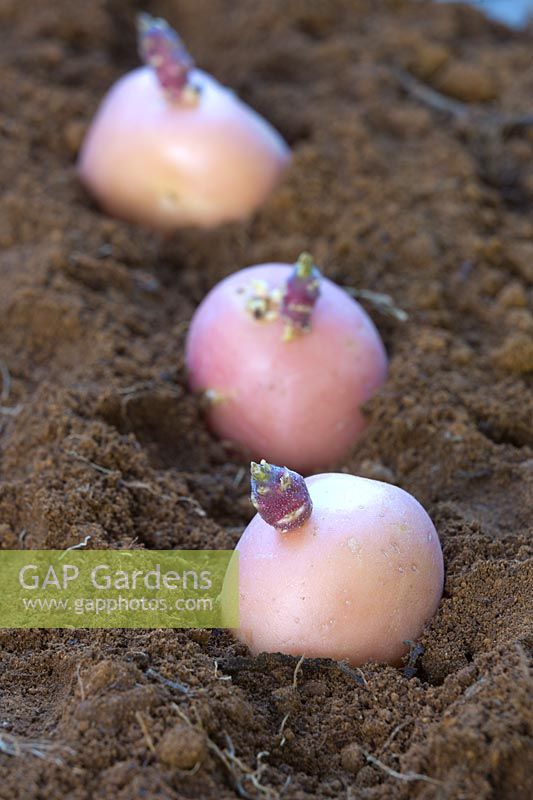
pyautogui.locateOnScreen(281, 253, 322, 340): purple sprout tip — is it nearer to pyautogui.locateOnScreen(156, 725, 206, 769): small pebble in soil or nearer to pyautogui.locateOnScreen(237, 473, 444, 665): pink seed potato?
pyautogui.locateOnScreen(237, 473, 444, 665): pink seed potato

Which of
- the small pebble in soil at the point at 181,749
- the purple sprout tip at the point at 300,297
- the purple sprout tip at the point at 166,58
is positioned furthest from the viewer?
the purple sprout tip at the point at 166,58

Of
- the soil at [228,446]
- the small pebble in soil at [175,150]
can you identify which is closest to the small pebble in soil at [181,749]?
the soil at [228,446]

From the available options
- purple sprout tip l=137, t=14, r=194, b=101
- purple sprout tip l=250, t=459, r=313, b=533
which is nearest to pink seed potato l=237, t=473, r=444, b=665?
purple sprout tip l=250, t=459, r=313, b=533

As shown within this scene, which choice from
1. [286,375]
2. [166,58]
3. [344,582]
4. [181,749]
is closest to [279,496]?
[344,582]

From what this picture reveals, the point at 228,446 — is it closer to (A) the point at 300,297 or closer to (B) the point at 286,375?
(B) the point at 286,375

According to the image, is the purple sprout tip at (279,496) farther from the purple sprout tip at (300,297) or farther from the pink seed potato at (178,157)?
the pink seed potato at (178,157)

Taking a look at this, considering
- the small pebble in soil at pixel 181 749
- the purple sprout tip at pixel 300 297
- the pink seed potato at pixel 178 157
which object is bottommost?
the pink seed potato at pixel 178 157
